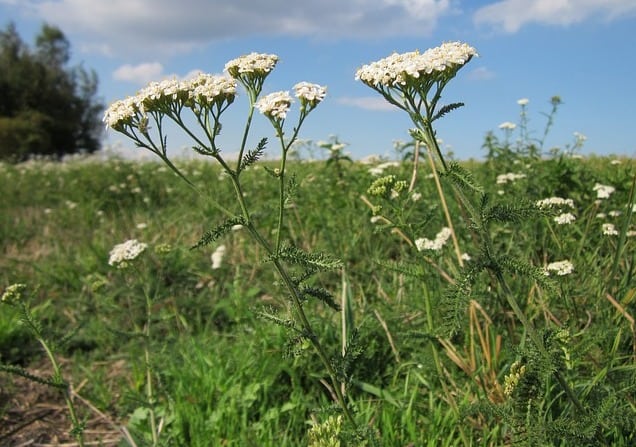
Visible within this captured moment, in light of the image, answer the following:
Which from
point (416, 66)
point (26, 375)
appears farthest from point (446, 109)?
point (26, 375)

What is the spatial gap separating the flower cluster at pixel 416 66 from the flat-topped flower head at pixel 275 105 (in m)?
0.27

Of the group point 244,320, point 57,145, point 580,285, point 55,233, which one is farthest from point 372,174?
point 57,145

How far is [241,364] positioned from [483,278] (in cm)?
142

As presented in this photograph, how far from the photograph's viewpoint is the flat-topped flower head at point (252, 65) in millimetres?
1953

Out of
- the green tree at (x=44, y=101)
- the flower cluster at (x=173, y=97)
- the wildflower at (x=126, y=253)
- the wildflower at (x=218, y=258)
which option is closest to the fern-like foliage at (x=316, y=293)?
the flower cluster at (x=173, y=97)

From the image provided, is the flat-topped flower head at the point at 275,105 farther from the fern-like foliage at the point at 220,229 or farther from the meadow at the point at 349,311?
the fern-like foliage at the point at 220,229

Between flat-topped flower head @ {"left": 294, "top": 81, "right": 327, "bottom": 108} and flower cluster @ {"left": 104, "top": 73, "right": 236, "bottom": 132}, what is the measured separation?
23 centimetres

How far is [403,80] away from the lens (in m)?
1.76

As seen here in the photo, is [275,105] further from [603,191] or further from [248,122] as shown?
[603,191]

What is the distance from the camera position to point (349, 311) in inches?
117

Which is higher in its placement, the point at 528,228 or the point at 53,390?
the point at 528,228

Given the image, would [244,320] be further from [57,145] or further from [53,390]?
[57,145]

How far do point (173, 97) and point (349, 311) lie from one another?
5.04 feet

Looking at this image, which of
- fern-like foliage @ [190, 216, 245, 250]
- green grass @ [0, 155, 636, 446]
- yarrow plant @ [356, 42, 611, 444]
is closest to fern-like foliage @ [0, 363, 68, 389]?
green grass @ [0, 155, 636, 446]
